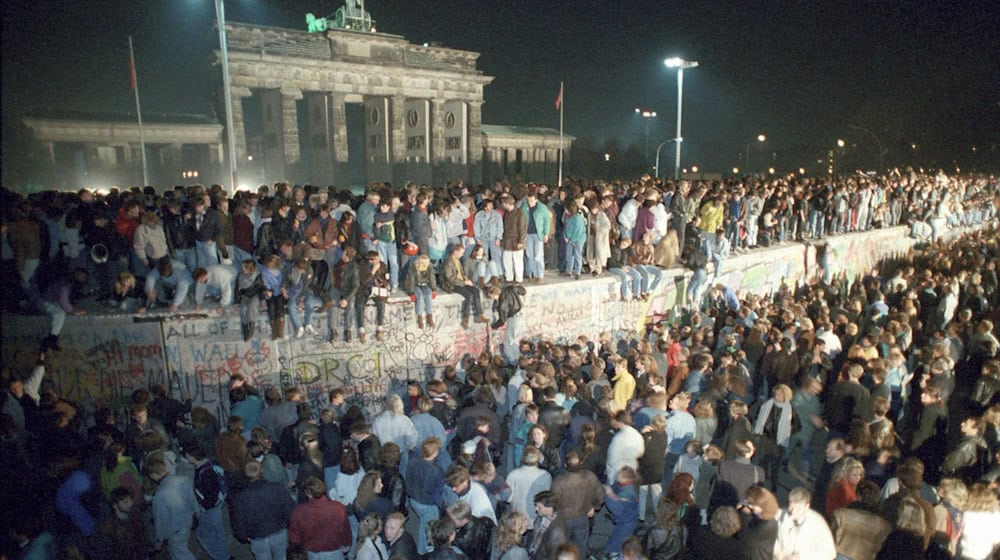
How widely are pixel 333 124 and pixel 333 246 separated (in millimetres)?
35569

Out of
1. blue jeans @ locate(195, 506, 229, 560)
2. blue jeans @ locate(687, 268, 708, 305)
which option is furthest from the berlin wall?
blue jeans @ locate(195, 506, 229, 560)

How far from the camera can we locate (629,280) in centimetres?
1420

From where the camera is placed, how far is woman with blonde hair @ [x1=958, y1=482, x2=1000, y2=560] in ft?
17.7

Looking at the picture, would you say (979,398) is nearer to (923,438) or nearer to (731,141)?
(923,438)

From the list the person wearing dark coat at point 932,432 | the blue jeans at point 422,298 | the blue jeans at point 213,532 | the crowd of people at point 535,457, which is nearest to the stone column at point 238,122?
the crowd of people at point 535,457

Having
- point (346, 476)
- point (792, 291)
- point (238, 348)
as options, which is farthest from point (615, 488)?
point (792, 291)

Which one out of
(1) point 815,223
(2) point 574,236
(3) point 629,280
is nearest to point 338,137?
(1) point 815,223

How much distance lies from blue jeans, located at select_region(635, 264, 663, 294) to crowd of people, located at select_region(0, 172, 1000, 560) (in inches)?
97.8

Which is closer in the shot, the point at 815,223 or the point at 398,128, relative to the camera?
the point at 815,223

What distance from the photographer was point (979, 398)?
8.48m

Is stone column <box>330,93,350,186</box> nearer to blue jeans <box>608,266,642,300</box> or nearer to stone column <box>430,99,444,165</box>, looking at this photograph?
stone column <box>430,99,444,165</box>

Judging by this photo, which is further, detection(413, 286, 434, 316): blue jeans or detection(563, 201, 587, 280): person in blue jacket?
detection(563, 201, 587, 280): person in blue jacket

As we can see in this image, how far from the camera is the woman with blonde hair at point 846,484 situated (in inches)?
236

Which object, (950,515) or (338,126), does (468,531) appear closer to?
(950,515)
